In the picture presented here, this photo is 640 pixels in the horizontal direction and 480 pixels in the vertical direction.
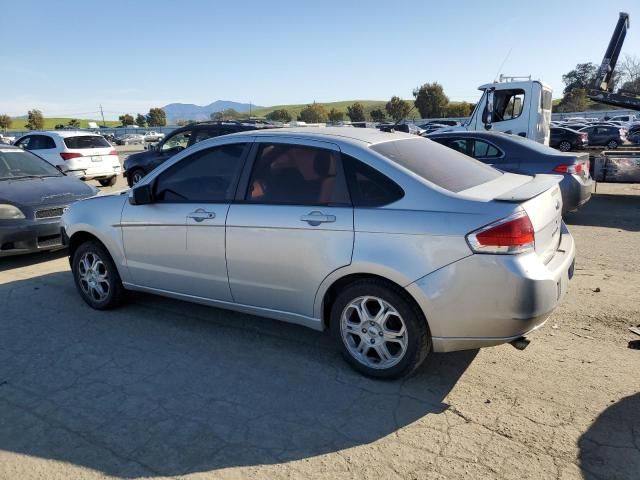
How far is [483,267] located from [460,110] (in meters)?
79.4

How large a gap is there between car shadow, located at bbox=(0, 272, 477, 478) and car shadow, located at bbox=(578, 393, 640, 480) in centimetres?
82

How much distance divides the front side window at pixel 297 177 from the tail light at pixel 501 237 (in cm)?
92

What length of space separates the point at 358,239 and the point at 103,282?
287 centimetres

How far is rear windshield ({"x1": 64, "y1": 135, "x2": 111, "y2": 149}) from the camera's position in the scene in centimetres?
1355

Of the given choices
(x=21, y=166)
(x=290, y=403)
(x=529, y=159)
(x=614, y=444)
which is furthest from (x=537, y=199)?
(x=21, y=166)

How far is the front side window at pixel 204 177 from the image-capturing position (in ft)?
13.5

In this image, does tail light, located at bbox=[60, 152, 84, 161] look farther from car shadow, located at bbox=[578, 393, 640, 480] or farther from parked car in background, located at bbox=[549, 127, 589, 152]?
parked car in background, located at bbox=[549, 127, 589, 152]

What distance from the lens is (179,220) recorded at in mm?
4254

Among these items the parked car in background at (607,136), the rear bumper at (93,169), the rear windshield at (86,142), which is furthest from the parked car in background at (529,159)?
the parked car in background at (607,136)

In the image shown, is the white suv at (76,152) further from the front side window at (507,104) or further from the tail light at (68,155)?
the front side window at (507,104)

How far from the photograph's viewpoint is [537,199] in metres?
3.34

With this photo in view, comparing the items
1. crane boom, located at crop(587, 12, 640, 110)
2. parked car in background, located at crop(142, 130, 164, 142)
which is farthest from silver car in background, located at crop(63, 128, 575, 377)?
parked car in background, located at crop(142, 130, 164, 142)

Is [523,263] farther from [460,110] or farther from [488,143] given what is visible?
[460,110]

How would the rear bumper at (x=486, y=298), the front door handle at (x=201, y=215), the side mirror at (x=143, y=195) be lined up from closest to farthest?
the rear bumper at (x=486, y=298) → the front door handle at (x=201, y=215) → the side mirror at (x=143, y=195)
